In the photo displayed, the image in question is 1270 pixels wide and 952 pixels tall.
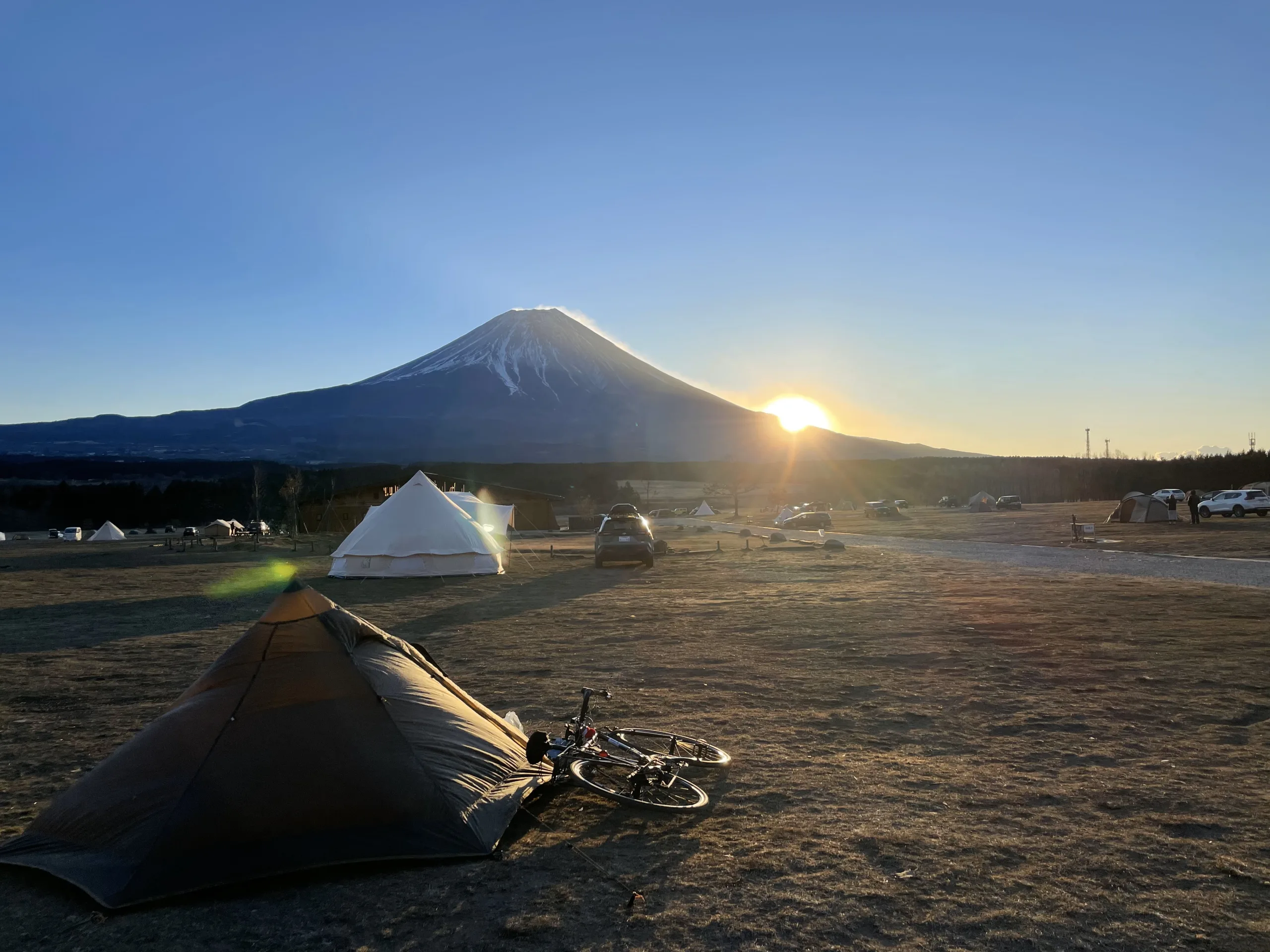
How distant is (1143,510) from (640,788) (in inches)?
1605

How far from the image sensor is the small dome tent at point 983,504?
66.8 m

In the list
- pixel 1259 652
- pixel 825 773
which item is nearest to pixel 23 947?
pixel 825 773

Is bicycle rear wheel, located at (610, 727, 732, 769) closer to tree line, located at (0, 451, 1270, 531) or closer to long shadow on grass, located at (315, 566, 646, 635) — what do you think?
long shadow on grass, located at (315, 566, 646, 635)

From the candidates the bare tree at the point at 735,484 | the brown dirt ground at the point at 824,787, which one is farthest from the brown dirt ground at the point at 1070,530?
the bare tree at the point at 735,484

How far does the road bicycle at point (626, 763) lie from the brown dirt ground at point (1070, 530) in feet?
74.0

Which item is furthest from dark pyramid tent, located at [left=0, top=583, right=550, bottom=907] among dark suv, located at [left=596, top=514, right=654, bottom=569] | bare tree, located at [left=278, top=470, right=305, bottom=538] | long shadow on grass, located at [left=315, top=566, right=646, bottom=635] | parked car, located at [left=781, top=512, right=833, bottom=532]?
parked car, located at [left=781, top=512, right=833, bottom=532]

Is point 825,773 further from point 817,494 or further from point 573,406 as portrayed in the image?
point 573,406

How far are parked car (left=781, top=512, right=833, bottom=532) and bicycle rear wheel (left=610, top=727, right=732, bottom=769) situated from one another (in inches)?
1701

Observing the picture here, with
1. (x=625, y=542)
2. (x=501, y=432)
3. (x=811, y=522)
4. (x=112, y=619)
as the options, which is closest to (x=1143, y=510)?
(x=811, y=522)

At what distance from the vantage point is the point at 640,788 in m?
5.45

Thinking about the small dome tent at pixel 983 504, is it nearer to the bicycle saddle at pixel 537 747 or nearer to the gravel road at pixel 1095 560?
the gravel road at pixel 1095 560

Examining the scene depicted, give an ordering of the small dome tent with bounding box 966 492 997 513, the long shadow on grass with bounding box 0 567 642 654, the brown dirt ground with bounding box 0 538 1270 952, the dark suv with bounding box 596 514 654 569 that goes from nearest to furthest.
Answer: the brown dirt ground with bounding box 0 538 1270 952 → the long shadow on grass with bounding box 0 567 642 654 → the dark suv with bounding box 596 514 654 569 → the small dome tent with bounding box 966 492 997 513

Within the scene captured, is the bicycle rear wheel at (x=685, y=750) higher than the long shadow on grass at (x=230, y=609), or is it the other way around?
the bicycle rear wheel at (x=685, y=750)

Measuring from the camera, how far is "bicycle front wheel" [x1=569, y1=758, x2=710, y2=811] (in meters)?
5.25
